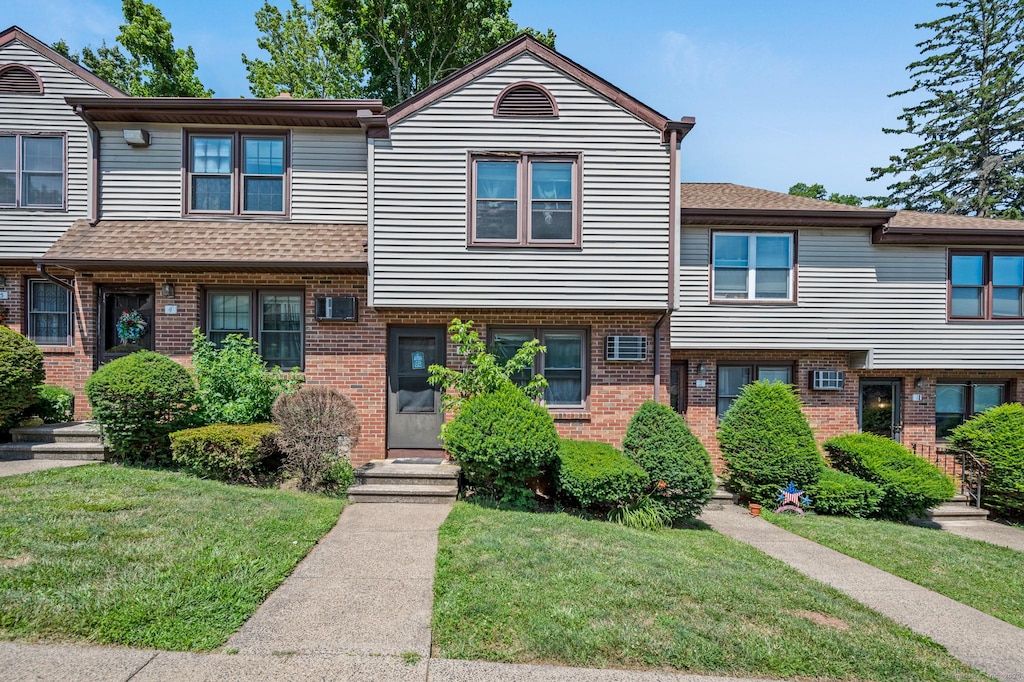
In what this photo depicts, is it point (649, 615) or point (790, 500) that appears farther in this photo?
point (790, 500)

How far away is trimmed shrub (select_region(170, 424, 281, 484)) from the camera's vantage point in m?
7.10

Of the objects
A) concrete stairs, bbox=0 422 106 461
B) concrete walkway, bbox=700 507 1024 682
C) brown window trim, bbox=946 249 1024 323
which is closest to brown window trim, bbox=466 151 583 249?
concrete walkway, bbox=700 507 1024 682

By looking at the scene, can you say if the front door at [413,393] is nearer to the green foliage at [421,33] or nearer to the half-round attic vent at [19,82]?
the half-round attic vent at [19,82]

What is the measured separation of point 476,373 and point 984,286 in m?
10.8

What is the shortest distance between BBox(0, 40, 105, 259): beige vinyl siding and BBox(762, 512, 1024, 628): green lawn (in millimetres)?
13485

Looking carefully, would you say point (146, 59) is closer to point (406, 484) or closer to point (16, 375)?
point (16, 375)

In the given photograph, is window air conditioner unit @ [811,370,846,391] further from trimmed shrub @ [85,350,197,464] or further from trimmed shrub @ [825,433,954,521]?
trimmed shrub @ [85,350,197,464]

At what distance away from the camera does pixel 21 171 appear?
938 centimetres

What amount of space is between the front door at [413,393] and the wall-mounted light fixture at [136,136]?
558 cm

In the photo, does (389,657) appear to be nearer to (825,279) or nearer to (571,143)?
(571,143)

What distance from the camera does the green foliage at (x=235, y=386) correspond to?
25.9 ft

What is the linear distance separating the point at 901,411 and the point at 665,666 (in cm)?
1046

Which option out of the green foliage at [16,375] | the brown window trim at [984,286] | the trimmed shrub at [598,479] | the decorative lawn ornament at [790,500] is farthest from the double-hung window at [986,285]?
the green foliage at [16,375]

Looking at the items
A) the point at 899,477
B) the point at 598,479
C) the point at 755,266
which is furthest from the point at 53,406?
the point at 899,477
